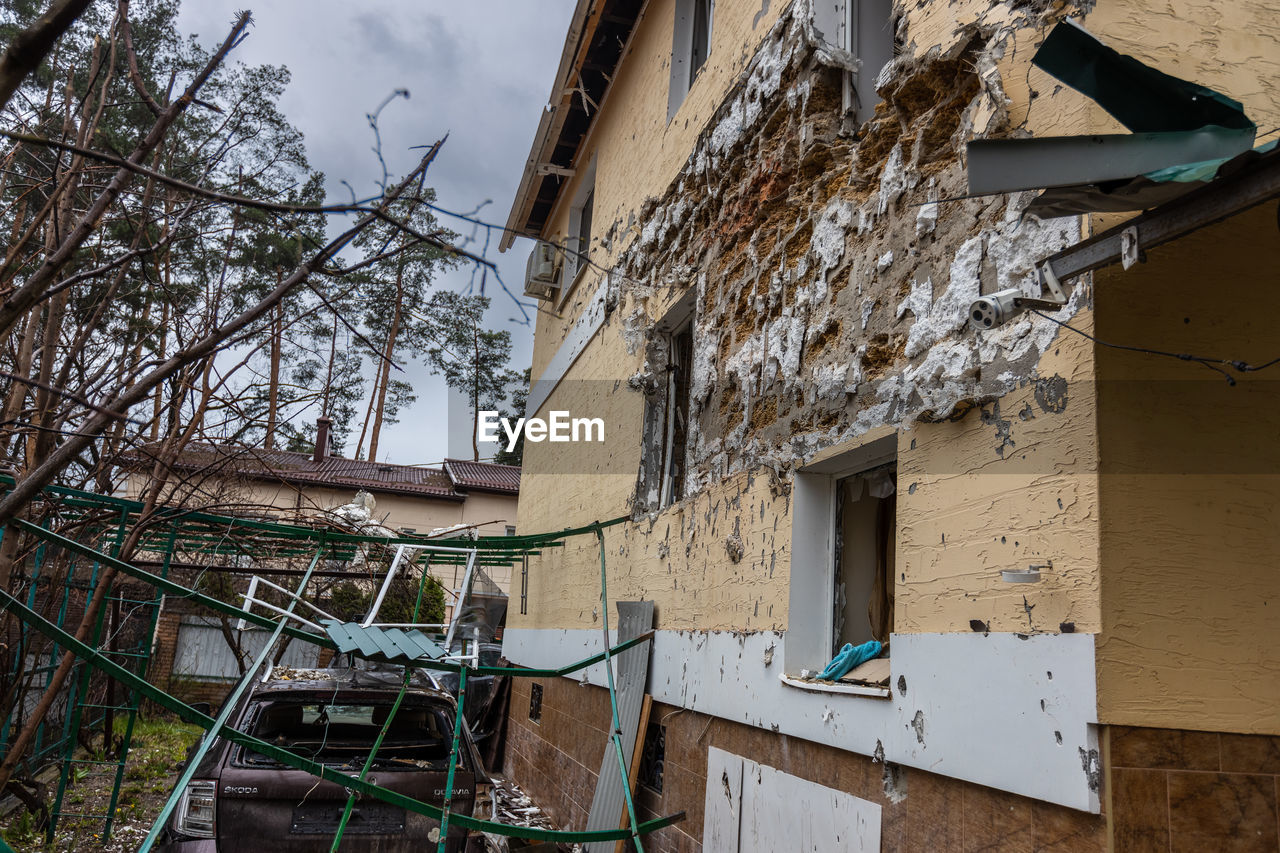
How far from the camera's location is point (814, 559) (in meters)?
4.70

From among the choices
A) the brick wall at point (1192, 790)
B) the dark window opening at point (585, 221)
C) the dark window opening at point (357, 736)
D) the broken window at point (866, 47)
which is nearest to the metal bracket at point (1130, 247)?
the brick wall at point (1192, 790)

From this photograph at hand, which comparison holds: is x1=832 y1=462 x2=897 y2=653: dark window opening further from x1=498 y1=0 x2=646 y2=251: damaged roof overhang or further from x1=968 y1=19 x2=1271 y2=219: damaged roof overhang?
x1=498 y1=0 x2=646 y2=251: damaged roof overhang

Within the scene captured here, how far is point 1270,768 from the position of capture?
8.62 ft

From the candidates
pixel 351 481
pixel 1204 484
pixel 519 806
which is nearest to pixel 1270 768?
pixel 1204 484

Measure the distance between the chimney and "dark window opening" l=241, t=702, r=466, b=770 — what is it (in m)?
22.8

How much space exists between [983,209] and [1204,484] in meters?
1.32

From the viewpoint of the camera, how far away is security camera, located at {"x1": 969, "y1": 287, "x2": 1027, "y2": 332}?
2.87 metres

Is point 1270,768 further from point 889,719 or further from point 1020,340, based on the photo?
point 1020,340

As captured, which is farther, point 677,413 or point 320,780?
point 677,413

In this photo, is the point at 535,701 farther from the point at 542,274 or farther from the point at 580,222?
the point at 580,222

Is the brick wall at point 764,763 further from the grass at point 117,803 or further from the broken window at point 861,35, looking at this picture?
the grass at point 117,803

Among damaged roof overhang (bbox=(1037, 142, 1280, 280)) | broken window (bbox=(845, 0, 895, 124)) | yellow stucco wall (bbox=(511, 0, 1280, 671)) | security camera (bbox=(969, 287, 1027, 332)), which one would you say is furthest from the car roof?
damaged roof overhang (bbox=(1037, 142, 1280, 280))

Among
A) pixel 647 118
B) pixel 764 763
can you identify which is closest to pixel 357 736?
pixel 764 763

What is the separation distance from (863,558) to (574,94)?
7915 mm
